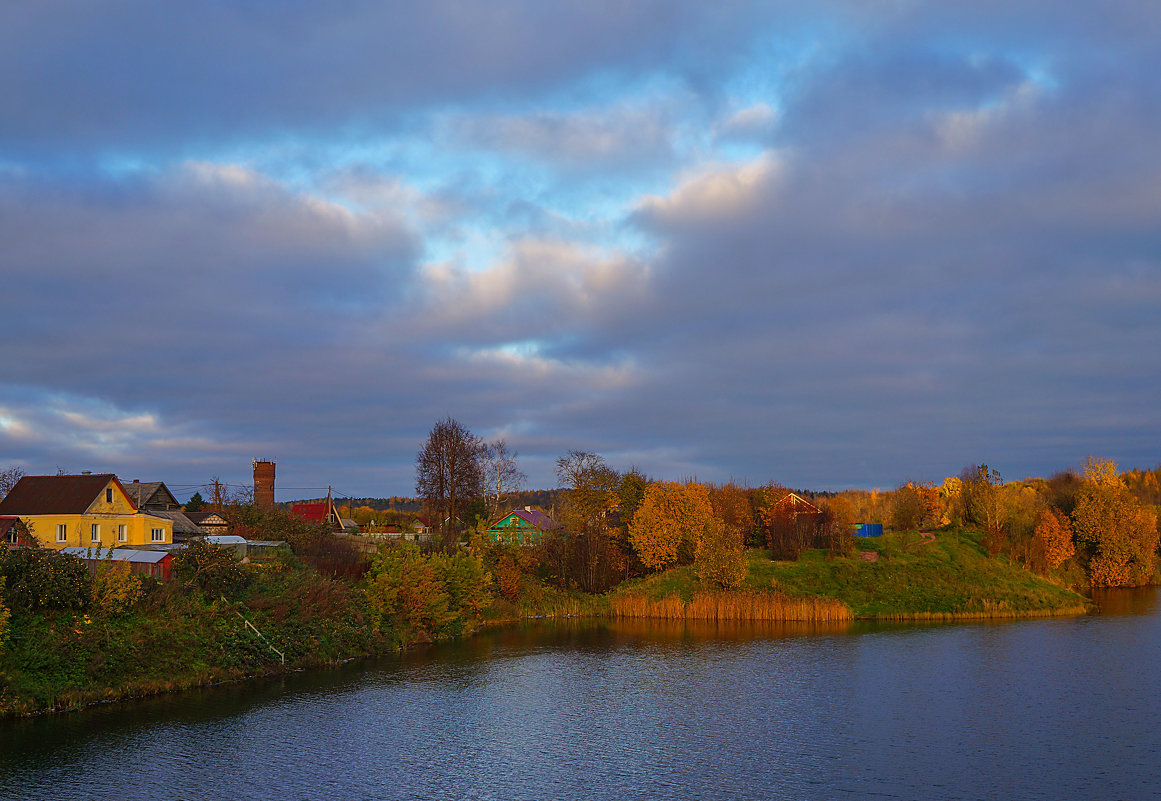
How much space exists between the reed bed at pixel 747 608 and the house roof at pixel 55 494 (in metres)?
46.7

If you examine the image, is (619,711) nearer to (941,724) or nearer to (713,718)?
(713,718)

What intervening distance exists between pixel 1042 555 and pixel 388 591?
69745 mm

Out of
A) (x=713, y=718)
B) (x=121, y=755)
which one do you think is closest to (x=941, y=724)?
(x=713, y=718)

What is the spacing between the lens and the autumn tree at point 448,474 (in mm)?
105062

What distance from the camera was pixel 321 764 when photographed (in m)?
30.5

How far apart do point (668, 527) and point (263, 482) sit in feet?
153

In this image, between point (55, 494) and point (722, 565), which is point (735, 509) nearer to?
point (722, 565)

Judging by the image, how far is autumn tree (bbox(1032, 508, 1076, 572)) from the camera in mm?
89438

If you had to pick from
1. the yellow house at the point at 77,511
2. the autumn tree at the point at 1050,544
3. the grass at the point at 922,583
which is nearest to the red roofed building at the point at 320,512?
the yellow house at the point at 77,511

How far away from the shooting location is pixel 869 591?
7575cm

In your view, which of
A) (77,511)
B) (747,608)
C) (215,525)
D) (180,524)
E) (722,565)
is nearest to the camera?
(77,511)

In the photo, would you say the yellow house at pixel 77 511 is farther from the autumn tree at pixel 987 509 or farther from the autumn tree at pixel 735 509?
the autumn tree at pixel 987 509

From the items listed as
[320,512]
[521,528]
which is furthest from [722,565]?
[320,512]

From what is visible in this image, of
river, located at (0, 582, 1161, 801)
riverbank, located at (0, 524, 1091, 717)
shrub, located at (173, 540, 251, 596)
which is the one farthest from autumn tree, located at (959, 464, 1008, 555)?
shrub, located at (173, 540, 251, 596)
